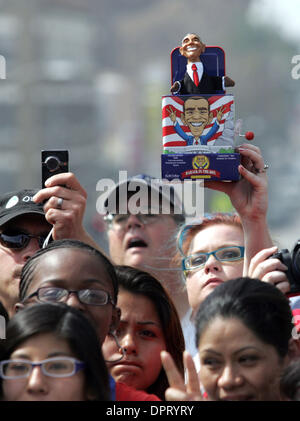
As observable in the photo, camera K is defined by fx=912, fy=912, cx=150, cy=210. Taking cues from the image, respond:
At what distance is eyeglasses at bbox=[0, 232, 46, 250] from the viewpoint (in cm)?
303

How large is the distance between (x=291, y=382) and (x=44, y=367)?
1.93 ft

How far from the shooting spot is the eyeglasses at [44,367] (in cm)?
210

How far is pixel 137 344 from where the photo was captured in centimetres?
282

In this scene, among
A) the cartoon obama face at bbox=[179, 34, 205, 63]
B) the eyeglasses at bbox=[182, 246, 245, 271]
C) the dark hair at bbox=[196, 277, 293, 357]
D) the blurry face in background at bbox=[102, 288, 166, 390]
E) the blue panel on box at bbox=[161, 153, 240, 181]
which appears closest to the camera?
the dark hair at bbox=[196, 277, 293, 357]

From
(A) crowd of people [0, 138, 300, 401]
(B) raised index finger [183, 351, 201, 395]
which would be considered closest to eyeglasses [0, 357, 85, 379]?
(A) crowd of people [0, 138, 300, 401]

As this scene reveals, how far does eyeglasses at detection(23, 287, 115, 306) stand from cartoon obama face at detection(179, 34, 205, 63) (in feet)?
3.03

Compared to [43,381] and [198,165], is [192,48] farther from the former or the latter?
[43,381]

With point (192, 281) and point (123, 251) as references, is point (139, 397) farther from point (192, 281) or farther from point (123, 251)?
point (123, 251)

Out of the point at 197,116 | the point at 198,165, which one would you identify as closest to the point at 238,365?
the point at 198,165

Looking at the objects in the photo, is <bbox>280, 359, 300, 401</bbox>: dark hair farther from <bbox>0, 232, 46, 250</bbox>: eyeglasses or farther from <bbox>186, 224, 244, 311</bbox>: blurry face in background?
<bbox>0, 232, 46, 250</bbox>: eyeglasses

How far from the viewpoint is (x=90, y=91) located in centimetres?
1761

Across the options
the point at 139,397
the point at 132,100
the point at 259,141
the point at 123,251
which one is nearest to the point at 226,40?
the point at 132,100

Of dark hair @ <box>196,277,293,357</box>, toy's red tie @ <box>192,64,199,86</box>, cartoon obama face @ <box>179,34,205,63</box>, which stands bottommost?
dark hair @ <box>196,277,293,357</box>
